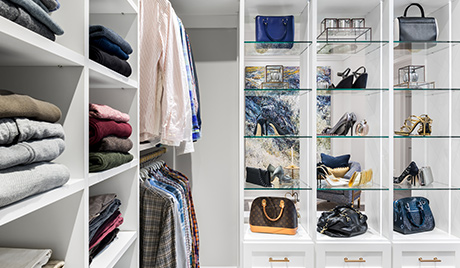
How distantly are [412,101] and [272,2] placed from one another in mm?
1229

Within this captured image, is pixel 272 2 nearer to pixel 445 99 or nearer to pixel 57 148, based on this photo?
pixel 445 99

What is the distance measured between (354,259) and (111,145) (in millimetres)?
1865

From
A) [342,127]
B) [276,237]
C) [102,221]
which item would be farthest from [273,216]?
[102,221]

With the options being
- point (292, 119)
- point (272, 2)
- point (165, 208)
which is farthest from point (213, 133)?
point (165, 208)

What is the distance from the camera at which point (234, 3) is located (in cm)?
269

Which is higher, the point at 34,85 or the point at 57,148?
the point at 34,85

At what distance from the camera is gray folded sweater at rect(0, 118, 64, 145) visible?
2.10ft

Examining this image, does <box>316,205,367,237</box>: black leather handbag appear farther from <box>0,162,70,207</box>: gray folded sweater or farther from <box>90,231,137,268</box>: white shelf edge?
<box>0,162,70,207</box>: gray folded sweater

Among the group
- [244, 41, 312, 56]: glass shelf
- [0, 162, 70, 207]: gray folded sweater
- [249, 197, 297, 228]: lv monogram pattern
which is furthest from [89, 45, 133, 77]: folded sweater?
[249, 197, 297, 228]: lv monogram pattern

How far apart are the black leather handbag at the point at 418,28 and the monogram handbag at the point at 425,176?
91 cm

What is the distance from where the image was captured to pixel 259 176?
97.9 inches

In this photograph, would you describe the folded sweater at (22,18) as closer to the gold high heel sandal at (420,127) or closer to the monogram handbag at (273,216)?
the monogram handbag at (273,216)

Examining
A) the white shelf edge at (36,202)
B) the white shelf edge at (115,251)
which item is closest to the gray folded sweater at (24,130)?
the white shelf edge at (36,202)

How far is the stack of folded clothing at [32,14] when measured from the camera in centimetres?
65
